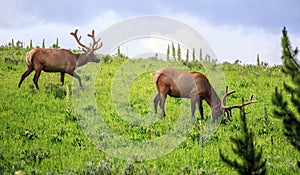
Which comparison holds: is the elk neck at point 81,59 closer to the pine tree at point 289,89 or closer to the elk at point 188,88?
the elk at point 188,88

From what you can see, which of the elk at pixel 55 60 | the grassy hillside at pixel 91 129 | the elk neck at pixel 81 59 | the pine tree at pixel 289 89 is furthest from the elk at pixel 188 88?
the pine tree at pixel 289 89

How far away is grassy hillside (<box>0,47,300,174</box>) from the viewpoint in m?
8.01

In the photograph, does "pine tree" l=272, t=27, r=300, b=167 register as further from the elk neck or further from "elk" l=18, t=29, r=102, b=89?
the elk neck

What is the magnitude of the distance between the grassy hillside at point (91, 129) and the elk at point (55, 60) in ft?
1.91

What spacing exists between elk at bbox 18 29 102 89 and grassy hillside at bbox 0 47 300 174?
581 millimetres

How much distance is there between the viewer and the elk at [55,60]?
47.9ft

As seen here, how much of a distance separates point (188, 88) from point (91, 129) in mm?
3386

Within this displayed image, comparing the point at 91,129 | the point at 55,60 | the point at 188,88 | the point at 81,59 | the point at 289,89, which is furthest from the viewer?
the point at 81,59

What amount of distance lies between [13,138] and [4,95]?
4.12 metres

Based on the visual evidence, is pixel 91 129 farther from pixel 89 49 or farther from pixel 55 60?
pixel 89 49

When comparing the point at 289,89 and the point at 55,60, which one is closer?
the point at 289,89

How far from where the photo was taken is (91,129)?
10.5 metres

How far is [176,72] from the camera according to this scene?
12789mm

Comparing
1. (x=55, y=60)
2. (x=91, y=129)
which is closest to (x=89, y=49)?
(x=55, y=60)
